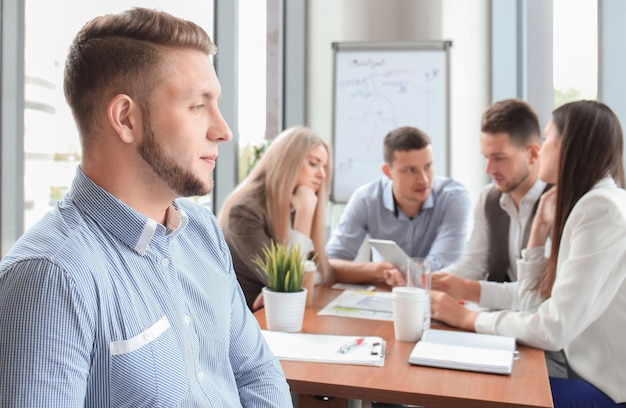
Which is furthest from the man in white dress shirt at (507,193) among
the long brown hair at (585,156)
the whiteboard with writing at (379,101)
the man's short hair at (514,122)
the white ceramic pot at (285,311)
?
the whiteboard with writing at (379,101)

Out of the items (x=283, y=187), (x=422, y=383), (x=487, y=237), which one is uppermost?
(x=283, y=187)

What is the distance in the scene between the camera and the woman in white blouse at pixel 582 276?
185 cm

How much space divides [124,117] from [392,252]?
1666 millimetres

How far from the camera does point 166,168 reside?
3.87ft

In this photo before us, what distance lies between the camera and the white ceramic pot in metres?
2.00

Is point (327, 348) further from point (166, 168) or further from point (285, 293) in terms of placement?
point (166, 168)

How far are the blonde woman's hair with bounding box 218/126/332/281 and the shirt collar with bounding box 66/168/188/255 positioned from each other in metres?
1.59

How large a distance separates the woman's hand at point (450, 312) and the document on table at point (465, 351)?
0.09 metres

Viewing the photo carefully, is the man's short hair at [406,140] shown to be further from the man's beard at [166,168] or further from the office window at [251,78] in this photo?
the man's beard at [166,168]

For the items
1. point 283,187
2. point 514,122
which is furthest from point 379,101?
point 283,187

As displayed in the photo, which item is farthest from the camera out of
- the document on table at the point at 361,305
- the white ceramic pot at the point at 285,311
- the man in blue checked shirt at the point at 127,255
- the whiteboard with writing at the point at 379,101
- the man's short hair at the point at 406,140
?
the whiteboard with writing at the point at 379,101

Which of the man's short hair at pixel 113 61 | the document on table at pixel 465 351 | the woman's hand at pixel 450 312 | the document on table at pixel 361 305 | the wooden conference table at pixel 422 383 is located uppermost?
the man's short hair at pixel 113 61

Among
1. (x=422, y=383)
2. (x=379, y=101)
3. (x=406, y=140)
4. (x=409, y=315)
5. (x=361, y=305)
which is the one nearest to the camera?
(x=422, y=383)

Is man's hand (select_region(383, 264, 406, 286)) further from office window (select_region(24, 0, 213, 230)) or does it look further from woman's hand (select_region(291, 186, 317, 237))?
office window (select_region(24, 0, 213, 230))
